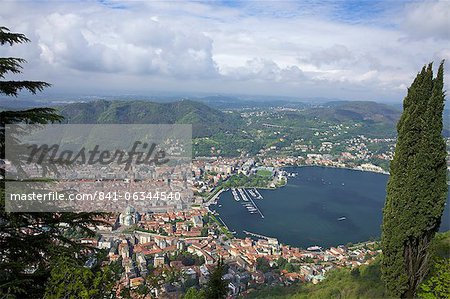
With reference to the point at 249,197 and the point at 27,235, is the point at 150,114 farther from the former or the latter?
the point at 27,235

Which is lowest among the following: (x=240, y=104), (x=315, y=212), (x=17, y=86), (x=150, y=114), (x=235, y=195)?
(x=235, y=195)

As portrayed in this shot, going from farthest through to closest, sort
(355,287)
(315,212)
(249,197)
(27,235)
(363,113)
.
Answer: (363,113) → (249,197) → (315,212) → (355,287) → (27,235)

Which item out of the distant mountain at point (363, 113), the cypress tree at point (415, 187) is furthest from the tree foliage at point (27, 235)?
the distant mountain at point (363, 113)

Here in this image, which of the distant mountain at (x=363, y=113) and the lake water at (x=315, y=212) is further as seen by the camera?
the distant mountain at (x=363, y=113)

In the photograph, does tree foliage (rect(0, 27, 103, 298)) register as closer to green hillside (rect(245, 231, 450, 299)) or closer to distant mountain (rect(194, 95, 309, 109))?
green hillside (rect(245, 231, 450, 299))

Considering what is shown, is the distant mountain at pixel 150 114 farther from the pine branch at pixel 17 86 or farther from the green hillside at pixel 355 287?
the pine branch at pixel 17 86

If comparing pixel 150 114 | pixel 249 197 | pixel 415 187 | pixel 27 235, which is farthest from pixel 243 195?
pixel 150 114

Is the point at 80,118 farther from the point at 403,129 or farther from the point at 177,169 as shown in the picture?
the point at 403,129

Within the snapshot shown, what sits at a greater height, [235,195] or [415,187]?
[415,187]
